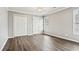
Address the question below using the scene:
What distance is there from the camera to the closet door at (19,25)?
4994 millimetres

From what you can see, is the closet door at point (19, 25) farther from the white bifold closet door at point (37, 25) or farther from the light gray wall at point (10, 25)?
the white bifold closet door at point (37, 25)

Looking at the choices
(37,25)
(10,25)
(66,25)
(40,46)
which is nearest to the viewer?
(40,46)

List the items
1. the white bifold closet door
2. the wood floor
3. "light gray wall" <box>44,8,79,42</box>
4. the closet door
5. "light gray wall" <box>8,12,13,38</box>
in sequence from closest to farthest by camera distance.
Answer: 1. the wood floor
2. "light gray wall" <box>44,8,79,42</box>
3. "light gray wall" <box>8,12,13,38</box>
4. the closet door
5. the white bifold closet door

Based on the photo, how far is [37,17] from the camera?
21.3 feet

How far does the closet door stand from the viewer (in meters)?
4.99

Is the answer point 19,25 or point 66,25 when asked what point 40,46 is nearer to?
point 66,25

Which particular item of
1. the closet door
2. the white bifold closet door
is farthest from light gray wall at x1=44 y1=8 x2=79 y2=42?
the closet door

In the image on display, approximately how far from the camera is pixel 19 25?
5.27 meters

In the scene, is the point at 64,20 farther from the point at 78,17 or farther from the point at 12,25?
the point at 12,25

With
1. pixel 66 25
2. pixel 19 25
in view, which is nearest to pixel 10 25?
pixel 19 25

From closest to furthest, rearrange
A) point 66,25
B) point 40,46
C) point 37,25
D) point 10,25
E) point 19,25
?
1. point 40,46
2. point 66,25
3. point 10,25
4. point 19,25
5. point 37,25

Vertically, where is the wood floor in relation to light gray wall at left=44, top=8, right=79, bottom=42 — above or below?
below

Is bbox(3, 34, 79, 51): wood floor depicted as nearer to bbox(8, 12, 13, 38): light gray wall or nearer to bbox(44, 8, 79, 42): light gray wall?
bbox(44, 8, 79, 42): light gray wall
